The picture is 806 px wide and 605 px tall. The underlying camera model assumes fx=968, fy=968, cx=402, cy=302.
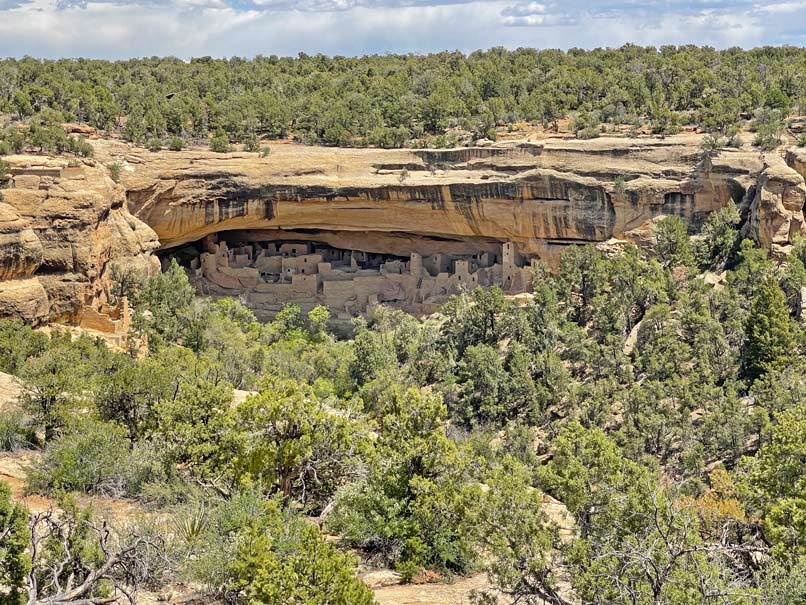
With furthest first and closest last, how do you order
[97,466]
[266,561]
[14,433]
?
[14,433]
[97,466]
[266,561]

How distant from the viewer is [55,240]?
79.3 feet

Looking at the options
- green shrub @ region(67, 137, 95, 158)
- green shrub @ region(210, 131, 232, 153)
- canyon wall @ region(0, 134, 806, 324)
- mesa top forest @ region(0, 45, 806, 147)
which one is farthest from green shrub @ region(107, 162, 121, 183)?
green shrub @ region(210, 131, 232, 153)

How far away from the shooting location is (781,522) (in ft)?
38.6

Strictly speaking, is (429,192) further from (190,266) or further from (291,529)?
(291,529)

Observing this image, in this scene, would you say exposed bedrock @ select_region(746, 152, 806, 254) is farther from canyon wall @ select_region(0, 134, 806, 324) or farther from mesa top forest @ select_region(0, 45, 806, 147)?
mesa top forest @ select_region(0, 45, 806, 147)

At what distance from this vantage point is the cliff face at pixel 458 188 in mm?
30672

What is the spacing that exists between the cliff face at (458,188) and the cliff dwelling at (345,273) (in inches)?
39.5

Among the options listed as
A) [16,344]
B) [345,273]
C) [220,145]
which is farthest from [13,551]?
[220,145]

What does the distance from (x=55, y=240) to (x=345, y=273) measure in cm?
1214

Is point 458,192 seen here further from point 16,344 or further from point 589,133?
point 16,344

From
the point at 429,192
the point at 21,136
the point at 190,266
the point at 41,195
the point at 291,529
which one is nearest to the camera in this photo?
the point at 291,529

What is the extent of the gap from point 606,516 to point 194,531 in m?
5.11

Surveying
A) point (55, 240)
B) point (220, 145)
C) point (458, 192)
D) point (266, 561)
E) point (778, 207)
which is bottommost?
point (266, 561)

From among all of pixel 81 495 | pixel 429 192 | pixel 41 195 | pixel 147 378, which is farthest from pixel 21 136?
pixel 81 495
